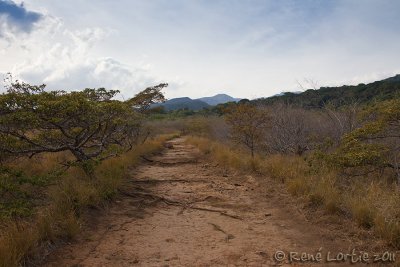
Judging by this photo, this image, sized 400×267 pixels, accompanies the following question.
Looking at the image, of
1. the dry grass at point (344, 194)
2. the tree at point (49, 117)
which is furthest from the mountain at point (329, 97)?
the tree at point (49, 117)

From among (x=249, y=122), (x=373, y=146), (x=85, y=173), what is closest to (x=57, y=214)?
(x=85, y=173)

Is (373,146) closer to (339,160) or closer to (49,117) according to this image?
(339,160)

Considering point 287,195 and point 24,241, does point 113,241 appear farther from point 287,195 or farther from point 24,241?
point 287,195

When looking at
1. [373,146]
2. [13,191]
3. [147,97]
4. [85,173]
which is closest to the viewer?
[13,191]

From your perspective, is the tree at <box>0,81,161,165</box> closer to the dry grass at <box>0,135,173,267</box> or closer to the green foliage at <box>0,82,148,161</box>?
the green foliage at <box>0,82,148,161</box>

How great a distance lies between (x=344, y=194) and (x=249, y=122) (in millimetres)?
8047

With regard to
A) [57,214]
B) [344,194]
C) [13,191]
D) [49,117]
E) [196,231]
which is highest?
[49,117]

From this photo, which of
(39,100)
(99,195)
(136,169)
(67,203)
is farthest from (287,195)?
(136,169)

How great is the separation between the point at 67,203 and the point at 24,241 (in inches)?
74.9

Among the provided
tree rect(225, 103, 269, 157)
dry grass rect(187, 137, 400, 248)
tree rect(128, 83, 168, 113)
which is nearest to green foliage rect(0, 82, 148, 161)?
dry grass rect(187, 137, 400, 248)

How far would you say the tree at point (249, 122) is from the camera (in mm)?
14703

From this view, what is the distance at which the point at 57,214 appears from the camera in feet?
20.2

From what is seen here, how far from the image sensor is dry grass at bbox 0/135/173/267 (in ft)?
15.5

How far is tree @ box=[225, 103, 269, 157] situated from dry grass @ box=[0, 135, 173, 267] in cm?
595
